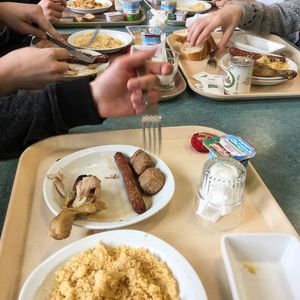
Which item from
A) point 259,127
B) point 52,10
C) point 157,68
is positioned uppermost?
point 157,68

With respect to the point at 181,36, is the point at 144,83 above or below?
above

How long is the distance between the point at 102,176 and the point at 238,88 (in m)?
0.50

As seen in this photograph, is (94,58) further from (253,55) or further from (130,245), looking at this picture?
(130,245)

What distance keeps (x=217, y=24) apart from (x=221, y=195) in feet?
2.49

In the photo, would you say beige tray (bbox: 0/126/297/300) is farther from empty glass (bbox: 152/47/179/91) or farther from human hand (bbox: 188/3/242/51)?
human hand (bbox: 188/3/242/51)

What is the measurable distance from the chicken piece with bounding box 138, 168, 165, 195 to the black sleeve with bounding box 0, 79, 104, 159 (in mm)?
200

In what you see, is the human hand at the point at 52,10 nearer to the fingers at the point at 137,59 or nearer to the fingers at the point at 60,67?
the fingers at the point at 60,67

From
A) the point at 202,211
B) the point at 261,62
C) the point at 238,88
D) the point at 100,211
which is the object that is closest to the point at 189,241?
the point at 202,211

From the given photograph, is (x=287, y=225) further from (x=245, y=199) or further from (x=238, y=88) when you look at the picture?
(x=238, y=88)

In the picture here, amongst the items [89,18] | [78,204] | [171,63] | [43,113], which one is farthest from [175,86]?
[89,18]

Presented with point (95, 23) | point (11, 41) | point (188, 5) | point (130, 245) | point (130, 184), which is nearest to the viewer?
point (130, 245)

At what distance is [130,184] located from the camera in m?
0.65

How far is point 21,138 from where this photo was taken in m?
0.76

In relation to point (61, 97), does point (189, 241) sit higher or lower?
lower
